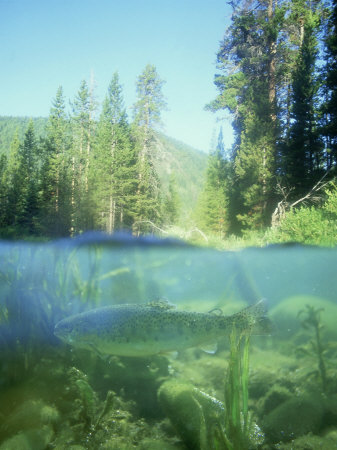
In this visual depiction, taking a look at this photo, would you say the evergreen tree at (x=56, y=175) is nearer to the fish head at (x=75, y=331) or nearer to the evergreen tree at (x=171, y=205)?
the evergreen tree at (x=171, y=205)

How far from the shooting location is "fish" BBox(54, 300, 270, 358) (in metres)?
1.83

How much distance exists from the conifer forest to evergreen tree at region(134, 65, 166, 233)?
0.04 meters

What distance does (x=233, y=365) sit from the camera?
145cm

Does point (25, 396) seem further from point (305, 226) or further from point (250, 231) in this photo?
point (250, 231)

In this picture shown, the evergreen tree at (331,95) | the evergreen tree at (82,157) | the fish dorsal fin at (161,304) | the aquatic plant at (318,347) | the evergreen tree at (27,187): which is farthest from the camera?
the evergreen tree at (27,187)

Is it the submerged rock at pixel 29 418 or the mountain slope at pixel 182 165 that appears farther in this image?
the mountain slope at pixel 182 165

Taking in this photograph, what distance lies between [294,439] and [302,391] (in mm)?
450

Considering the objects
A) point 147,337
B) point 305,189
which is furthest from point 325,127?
point 147,337

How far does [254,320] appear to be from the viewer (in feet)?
6.35

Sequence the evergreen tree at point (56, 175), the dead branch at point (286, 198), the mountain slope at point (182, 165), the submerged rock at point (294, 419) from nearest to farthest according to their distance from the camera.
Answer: the submerged rock at point (294, 419) → the dead branch at point (286, 198) → the mountain slope at point (182, 165) → the evergreen tree at point (56, 175)

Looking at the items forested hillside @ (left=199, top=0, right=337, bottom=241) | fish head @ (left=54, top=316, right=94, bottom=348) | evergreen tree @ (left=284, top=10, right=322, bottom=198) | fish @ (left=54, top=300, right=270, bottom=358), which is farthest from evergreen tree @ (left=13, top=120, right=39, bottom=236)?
fish @ (left=54, top=300, right=270, bottom=358)

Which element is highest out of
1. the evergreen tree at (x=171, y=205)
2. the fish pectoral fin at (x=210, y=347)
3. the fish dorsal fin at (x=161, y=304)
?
the evergreen tree at (x=171, y=205)

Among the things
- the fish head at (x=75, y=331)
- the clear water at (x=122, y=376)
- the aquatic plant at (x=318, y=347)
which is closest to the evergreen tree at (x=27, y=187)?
the clear water at (x=122, y=376)

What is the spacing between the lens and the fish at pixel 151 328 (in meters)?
1.83
